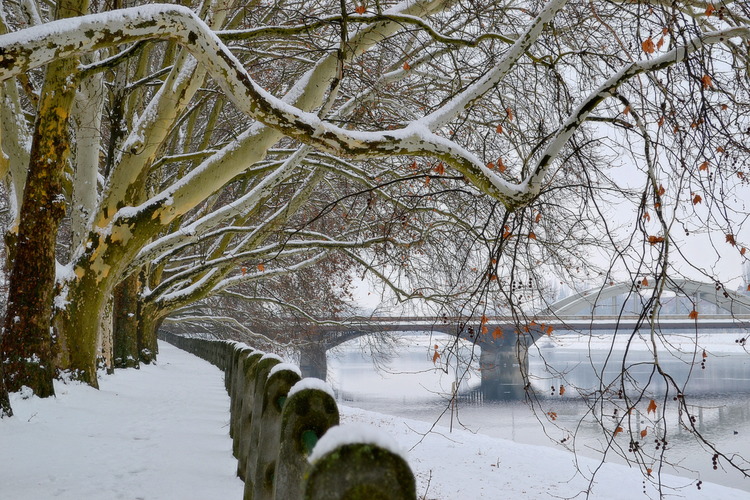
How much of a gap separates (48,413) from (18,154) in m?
3.15

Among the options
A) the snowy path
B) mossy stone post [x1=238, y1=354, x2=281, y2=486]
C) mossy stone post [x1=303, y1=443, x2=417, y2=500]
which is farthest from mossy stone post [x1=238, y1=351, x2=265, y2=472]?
mossy stone post [x1=303, y1=443, x2=417, y2=500]

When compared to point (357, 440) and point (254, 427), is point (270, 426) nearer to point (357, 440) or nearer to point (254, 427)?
point (254, 427)

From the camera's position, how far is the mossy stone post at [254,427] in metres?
2.40

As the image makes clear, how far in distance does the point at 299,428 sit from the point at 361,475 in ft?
1.84

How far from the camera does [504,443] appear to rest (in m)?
12.5

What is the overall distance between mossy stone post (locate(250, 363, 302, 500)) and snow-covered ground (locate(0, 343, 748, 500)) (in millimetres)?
940

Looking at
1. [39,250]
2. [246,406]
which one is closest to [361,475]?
[246,406]

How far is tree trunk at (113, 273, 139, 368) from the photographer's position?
10883 millimetres

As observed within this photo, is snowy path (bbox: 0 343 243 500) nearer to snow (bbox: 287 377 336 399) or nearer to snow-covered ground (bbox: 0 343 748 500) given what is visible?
snow-covered ground (bbox: 0 343 748 500)

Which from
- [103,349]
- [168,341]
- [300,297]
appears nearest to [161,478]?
[103,349]

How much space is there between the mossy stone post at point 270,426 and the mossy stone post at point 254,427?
0.30ft

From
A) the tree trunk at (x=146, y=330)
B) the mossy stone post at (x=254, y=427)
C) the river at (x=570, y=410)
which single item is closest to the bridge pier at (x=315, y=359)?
the river at (x=570, y=410)

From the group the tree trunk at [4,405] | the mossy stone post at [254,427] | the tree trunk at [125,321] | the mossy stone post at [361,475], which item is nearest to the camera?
the mossy stone post at [361,475]

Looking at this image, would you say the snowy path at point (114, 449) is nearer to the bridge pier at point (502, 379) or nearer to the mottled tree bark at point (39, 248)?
the mottled tree bark at point (39, 248)
